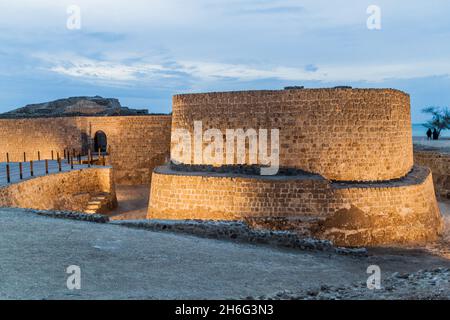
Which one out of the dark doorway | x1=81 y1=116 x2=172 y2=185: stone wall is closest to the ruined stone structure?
x1=81 y1=116 x2=172 y2=185: stone wall

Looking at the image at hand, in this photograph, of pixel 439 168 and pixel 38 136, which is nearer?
pixel 439 168

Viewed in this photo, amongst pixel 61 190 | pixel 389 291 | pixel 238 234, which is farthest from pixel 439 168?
pixel 389 291

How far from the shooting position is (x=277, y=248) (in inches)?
364

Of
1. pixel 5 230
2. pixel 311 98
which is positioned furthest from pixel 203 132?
pixel 5 230

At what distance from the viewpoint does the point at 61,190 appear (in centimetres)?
1639

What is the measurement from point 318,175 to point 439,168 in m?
12.6

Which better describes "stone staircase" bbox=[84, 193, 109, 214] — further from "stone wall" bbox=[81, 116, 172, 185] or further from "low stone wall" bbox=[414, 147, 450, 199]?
"low stone wall" bbox=[414, 147, 450, 199]

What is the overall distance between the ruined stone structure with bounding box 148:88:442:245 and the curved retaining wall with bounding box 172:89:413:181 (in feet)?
0.10

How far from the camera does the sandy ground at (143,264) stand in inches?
221

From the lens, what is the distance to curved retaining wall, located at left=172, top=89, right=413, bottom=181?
46.8 ft

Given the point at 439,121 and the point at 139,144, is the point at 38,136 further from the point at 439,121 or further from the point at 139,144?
the point at 439,121

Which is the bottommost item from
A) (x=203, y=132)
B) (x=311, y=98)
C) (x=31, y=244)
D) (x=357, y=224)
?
(x=357, y=224)
